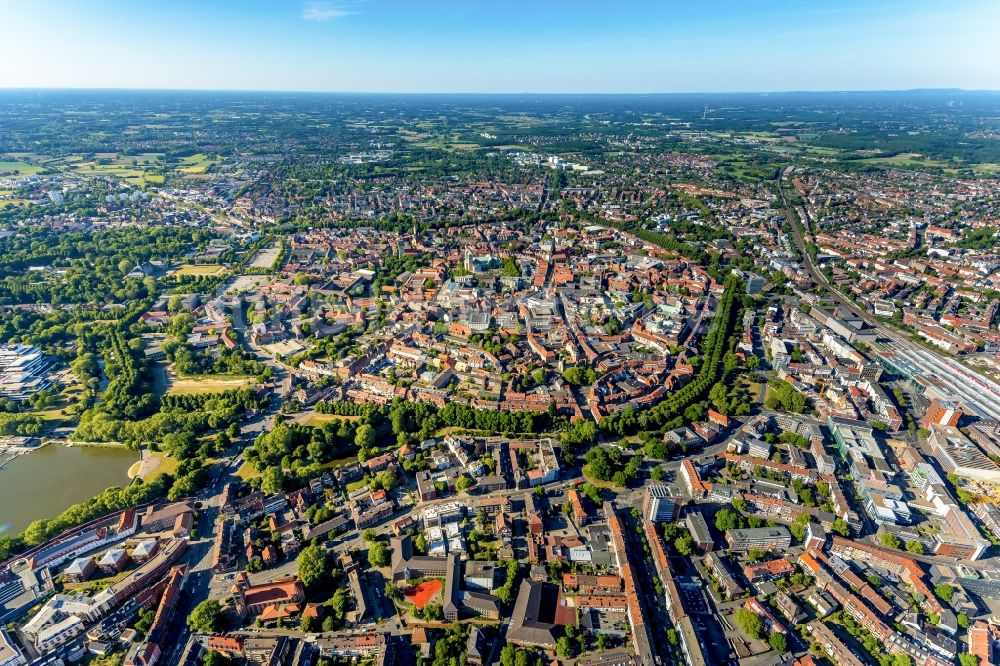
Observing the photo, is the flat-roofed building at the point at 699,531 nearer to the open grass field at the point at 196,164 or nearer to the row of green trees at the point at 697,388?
the row of green trees at the point at 697,388

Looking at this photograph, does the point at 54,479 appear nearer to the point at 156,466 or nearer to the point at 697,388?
the point at 156,466

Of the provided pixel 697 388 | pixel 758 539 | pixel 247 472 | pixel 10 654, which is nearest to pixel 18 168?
pixel 247 472

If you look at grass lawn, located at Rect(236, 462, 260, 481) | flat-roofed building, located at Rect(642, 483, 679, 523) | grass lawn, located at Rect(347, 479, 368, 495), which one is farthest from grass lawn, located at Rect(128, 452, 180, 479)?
flat-roofed building, located at Rect(642, 483, 679, 523)

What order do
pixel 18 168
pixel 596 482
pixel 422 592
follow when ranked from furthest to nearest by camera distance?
1. pixel 18 168
2. pixel 596 482
3. pixel 422 592

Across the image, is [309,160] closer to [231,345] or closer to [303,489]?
[231,345]

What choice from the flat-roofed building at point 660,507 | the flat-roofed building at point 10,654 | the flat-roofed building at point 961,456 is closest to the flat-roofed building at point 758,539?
the flat-roofed building at point 660,507

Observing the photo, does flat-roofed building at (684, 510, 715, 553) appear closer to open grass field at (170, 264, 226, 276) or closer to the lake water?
the lake water

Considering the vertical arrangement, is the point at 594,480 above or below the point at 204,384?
below

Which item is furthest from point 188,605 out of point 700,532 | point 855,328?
point 855,328
